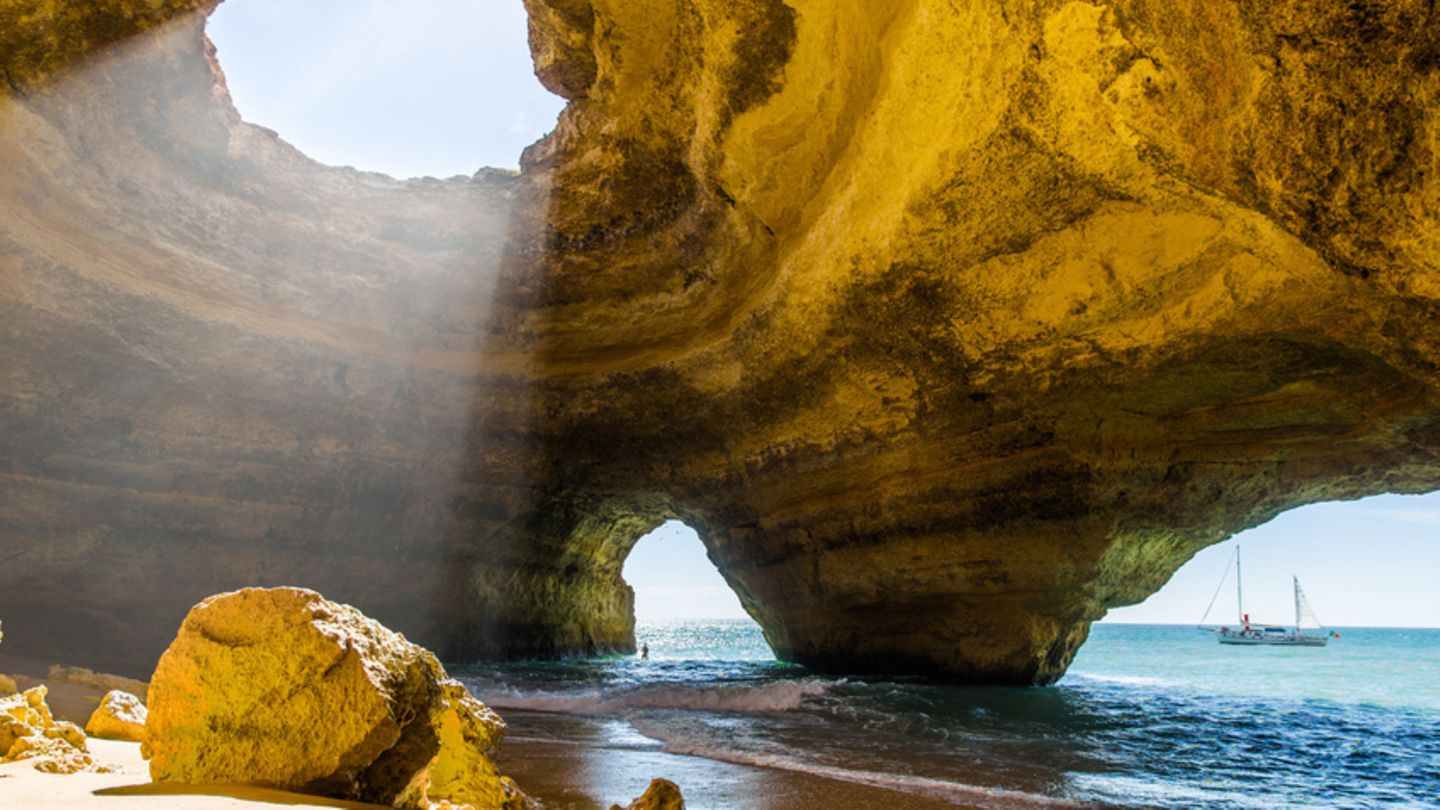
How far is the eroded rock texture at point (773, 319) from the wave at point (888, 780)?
3070mm

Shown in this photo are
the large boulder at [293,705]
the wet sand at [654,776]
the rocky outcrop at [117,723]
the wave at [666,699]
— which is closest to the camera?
the large boulder at [293,705]

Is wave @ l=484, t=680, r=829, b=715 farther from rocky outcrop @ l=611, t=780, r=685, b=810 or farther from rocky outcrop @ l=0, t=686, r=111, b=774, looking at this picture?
rocky outcrop @ l=611, t=780, r=685, b=810

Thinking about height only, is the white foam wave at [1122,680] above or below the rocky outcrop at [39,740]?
below

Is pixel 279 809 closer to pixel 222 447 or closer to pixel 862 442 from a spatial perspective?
pixel 862 442

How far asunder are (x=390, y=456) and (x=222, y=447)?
2095 millimetres

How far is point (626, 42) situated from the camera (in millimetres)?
6785

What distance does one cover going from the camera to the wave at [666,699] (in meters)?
7.38

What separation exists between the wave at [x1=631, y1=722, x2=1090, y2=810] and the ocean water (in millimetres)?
18

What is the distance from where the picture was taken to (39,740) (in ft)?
8.29

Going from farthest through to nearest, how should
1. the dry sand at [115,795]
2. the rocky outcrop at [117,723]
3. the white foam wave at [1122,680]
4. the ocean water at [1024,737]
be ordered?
the white foam wave at [1122,680] < the ocean water at [1024,737] < the rocky outcrop at [117,723] < the dry sand at [115,795]

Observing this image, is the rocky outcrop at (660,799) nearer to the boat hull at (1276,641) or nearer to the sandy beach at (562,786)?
the sandy beach at (562,786)

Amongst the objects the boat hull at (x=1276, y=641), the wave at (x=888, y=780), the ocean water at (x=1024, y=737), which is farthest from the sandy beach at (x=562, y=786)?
the boat hull at (x=1276, y=641)

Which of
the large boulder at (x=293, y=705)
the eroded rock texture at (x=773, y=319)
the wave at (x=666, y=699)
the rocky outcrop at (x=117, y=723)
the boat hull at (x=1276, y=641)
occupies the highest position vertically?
the eroded rock texture at (x=773, y=319)

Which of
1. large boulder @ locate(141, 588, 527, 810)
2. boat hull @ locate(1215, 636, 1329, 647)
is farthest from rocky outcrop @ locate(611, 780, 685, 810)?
boat hull @ locate(1215, 636, 1329, 647)
